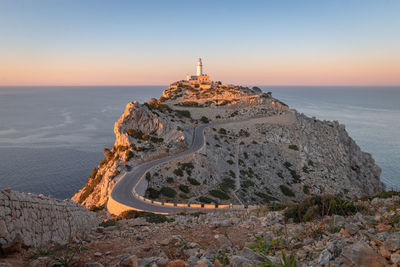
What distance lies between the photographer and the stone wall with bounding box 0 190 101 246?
17.4 feet

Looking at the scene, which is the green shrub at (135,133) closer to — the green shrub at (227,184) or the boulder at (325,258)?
the green shrub at (227,184)

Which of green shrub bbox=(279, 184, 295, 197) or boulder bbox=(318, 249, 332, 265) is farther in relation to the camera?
green shrub bbox=(279, 184, 295, 197)

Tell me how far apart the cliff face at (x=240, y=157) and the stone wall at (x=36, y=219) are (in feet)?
54.7

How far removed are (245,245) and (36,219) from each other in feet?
17.6

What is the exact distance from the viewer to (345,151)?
47.8 metres

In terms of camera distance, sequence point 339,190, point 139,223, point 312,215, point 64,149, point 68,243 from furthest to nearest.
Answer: point 64,149 → point 339,190 → point 139,223 → point 312,215 → point 68,243

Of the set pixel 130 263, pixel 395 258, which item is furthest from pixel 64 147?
pixel 395 258

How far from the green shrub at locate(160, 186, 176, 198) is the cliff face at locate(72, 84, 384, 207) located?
0.12m

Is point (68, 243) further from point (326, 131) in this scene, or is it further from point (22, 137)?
point (22, 137)

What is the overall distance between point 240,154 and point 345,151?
24091mm

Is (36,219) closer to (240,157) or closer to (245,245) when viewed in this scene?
(245,245)

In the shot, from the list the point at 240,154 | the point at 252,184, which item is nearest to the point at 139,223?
the point at 252,184

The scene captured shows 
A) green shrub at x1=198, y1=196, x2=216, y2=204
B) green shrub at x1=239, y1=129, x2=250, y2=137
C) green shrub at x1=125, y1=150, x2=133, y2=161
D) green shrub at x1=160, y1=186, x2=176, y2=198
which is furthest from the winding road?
green shrub at x1=239, y1=129, x2=250, y2=137

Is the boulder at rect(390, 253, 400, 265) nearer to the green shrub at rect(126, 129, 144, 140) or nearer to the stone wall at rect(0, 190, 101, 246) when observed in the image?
the stone wall at rect(0, 190, 101, 246)
